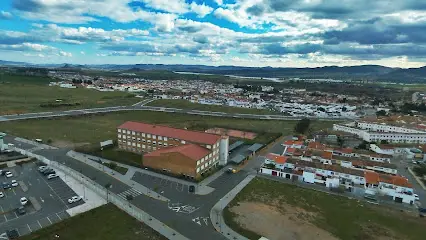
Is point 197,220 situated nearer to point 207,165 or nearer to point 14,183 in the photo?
point 207,165

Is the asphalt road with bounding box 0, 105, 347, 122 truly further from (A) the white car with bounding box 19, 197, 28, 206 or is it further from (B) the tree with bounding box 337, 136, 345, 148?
(A) the white car with bounding box 19, 197, 28, 206

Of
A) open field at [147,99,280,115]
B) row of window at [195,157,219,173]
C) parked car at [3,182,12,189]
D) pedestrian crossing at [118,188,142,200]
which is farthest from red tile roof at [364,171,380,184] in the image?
open field at [147,99,280,115]

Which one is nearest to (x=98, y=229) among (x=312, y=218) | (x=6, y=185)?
(x=6, y=185)

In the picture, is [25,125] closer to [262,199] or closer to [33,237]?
[33,237]

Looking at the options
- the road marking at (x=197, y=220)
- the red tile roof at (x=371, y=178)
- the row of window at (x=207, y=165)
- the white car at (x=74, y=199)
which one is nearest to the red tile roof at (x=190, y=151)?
the row of window at (x=207, y=165)

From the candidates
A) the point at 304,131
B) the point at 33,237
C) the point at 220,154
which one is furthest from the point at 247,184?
the point at 304,131
